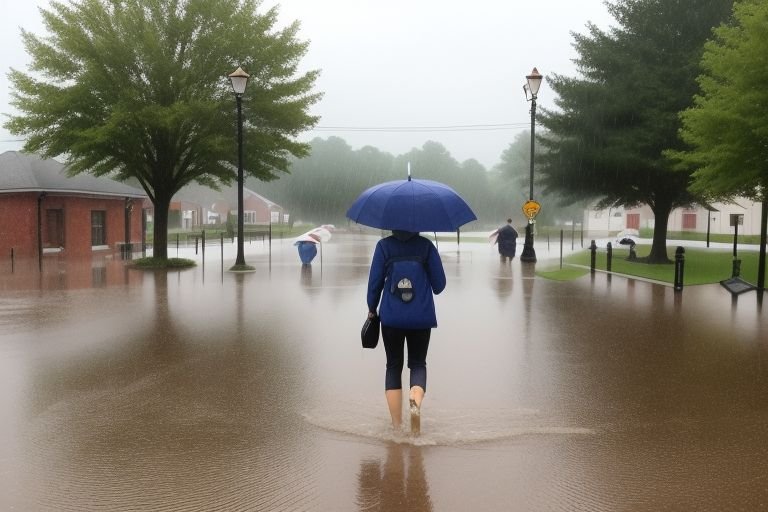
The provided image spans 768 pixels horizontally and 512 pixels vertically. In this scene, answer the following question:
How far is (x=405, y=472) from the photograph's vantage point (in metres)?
4.81

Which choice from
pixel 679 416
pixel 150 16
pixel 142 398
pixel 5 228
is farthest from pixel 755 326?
pixel 5 228

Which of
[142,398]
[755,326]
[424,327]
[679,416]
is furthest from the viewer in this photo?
[755,326]

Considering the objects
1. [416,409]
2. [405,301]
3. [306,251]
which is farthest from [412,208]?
[306,251]

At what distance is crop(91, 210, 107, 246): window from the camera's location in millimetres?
35897

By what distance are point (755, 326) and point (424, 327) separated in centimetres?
794

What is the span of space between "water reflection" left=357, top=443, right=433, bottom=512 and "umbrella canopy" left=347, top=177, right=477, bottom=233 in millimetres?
1695

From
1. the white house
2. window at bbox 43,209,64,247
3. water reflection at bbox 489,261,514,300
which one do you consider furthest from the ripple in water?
the white house

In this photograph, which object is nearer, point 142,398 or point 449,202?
point 449,202

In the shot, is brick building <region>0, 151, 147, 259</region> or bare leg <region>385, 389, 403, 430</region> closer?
bare leg <region>385, 389, 403, 430</region>

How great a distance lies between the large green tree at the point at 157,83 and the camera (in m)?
23.1

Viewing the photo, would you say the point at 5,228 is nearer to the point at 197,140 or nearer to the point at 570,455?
the point at 197,140

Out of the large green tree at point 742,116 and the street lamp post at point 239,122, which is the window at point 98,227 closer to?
the street lamp post at point 239,122

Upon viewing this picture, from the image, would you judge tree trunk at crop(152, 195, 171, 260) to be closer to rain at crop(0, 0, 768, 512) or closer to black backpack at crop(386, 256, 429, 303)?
rain at crop(0, 0, 768, 512)

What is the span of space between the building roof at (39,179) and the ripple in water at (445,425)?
29.0 m
